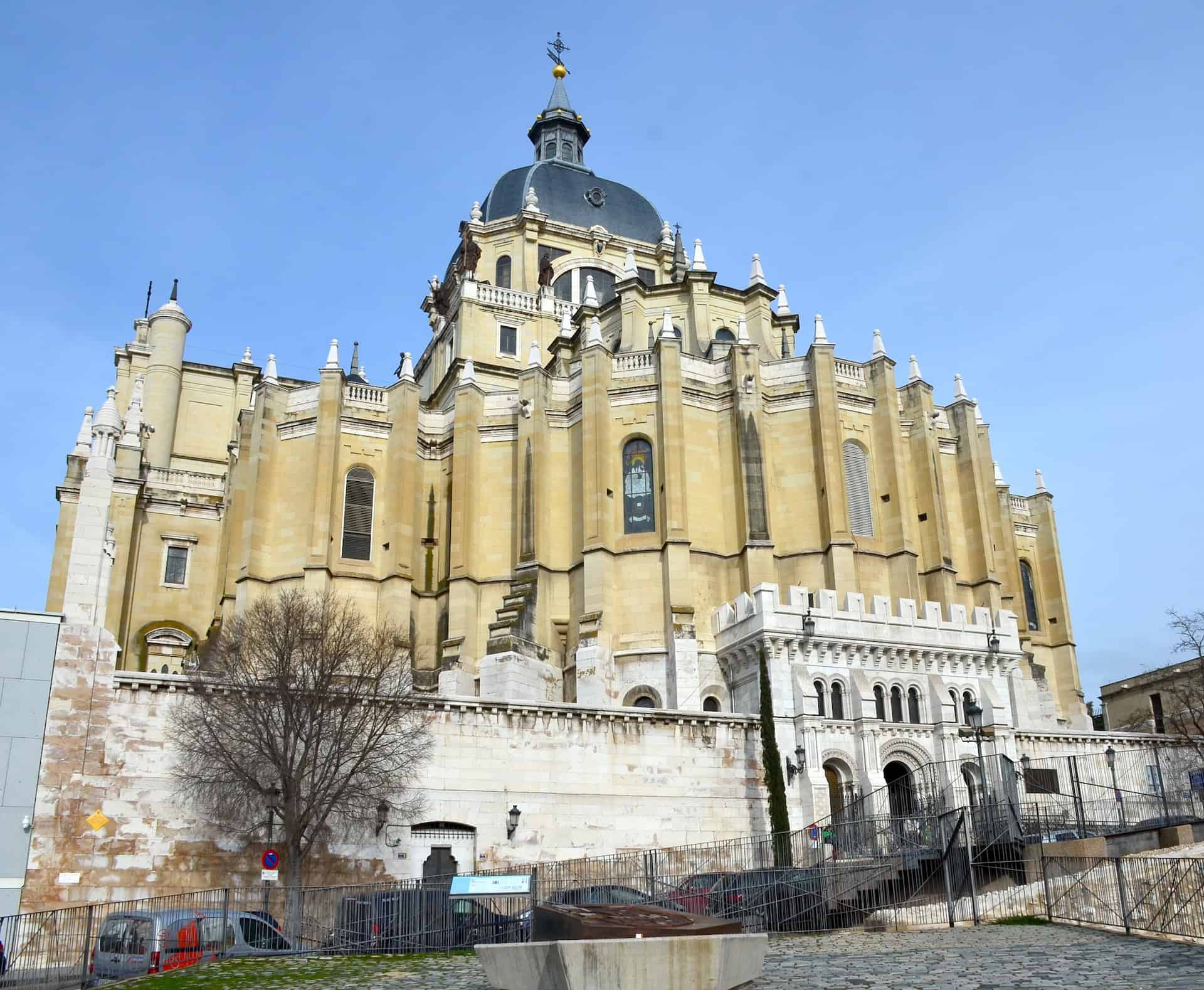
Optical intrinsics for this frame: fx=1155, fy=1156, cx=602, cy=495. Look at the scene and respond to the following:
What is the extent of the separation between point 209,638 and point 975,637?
27.5 metres

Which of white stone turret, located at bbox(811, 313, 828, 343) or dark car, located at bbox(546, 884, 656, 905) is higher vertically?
white stone turret, located at bbox(811, 313, 828, 343)

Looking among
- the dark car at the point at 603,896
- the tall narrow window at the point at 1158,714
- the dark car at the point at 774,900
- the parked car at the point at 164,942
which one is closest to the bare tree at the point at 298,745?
the parked car at the point at 164,942

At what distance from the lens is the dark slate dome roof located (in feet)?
208

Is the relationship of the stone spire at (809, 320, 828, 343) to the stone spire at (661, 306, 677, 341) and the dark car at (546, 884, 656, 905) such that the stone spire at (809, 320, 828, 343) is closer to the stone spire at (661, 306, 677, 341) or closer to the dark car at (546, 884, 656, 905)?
the stone spire at (661, 306, 677, 341)

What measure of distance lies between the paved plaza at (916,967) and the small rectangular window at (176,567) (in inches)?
1276

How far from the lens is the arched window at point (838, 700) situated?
3522 cm

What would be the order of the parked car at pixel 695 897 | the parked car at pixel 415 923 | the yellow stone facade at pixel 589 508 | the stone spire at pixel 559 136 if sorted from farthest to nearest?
1. the stone spire at pixel 559 136
2. the yellow stone facade at pixel 589 508
3. the parked car at pixel 695 897
4. the parked car at pixel 415 923

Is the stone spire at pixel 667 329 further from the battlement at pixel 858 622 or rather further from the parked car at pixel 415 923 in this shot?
the parked car at pixel 415 923

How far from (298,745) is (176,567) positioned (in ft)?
76.9

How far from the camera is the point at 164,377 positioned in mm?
55500

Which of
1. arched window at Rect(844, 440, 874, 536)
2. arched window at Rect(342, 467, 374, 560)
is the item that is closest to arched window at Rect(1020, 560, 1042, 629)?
arched window at Rect(844, 440, 874, 536)

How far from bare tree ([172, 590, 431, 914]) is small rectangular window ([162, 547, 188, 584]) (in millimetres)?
19001

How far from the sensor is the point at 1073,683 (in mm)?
51250

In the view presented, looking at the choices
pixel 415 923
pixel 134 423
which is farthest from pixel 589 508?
pixel 415 923
